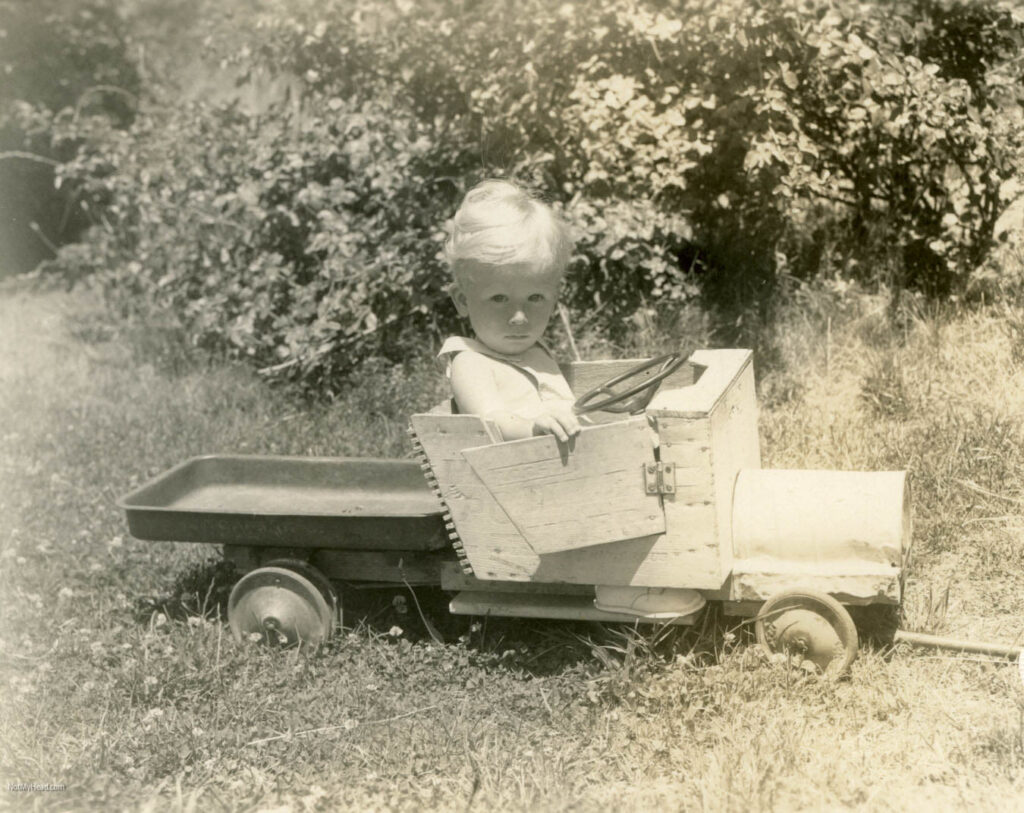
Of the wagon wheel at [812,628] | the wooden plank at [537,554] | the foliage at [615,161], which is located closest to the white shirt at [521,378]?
the wooden plank at [537,554]

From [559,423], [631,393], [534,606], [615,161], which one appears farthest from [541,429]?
[615,161]

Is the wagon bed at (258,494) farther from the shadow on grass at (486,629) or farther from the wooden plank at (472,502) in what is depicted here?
the wooden plank at (472,502)

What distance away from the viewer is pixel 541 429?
330 cm

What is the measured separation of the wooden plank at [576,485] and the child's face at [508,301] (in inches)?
19.6

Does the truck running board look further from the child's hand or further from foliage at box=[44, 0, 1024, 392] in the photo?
foliage at box=[44, 0, 1024, 392]

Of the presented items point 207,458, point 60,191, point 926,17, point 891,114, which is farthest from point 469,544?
point 60,191

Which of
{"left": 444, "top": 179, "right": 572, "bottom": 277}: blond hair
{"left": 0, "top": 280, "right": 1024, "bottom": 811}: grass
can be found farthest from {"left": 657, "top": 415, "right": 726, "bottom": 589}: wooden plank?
{"left": 444, "top": 179, "right": 572, "bottom": 277}: blond hair

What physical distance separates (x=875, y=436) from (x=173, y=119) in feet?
17.4

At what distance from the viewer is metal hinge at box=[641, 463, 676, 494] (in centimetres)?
321

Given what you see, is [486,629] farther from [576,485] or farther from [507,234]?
[507,234]

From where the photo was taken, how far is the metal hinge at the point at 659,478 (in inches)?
126

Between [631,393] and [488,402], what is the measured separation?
462 millimetres

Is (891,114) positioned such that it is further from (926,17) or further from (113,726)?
(113,726)

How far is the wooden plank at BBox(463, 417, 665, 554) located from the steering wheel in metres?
0.18
